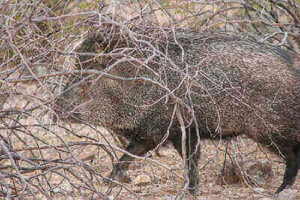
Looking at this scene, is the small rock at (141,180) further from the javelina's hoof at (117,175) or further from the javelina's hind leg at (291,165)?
the javelina's hind leg at (291,165)

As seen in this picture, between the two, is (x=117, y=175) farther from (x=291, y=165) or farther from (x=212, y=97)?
(x=291, y=165)

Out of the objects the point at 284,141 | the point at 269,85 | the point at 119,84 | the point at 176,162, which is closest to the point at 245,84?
the point at 269,85

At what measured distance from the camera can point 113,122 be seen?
5039 millimetres

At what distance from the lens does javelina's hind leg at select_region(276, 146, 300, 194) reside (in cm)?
484

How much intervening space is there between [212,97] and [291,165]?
947 millimetres

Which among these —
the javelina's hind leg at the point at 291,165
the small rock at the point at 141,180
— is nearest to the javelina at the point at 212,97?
the javelina's hind leg at the point at 291,165

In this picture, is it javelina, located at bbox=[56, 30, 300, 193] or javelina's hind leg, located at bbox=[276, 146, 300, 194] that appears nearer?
javelina, located at bbox=[56, 30, 300, 193]

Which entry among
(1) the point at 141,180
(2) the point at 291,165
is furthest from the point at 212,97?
(1) the point at 141,180

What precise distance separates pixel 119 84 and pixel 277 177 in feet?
5.48

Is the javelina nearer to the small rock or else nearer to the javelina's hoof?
the javelina's hoof

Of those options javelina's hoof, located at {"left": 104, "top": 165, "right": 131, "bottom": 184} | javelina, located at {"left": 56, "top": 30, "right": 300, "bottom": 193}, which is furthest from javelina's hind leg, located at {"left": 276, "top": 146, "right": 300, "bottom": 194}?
javelina's hoof, located at {"left": 104, "top": 165, "right": 131, "bottom": 184}

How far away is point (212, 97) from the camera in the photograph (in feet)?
14.7

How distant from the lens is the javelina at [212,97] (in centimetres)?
462

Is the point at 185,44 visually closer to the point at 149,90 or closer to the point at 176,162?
the point at 149,90
